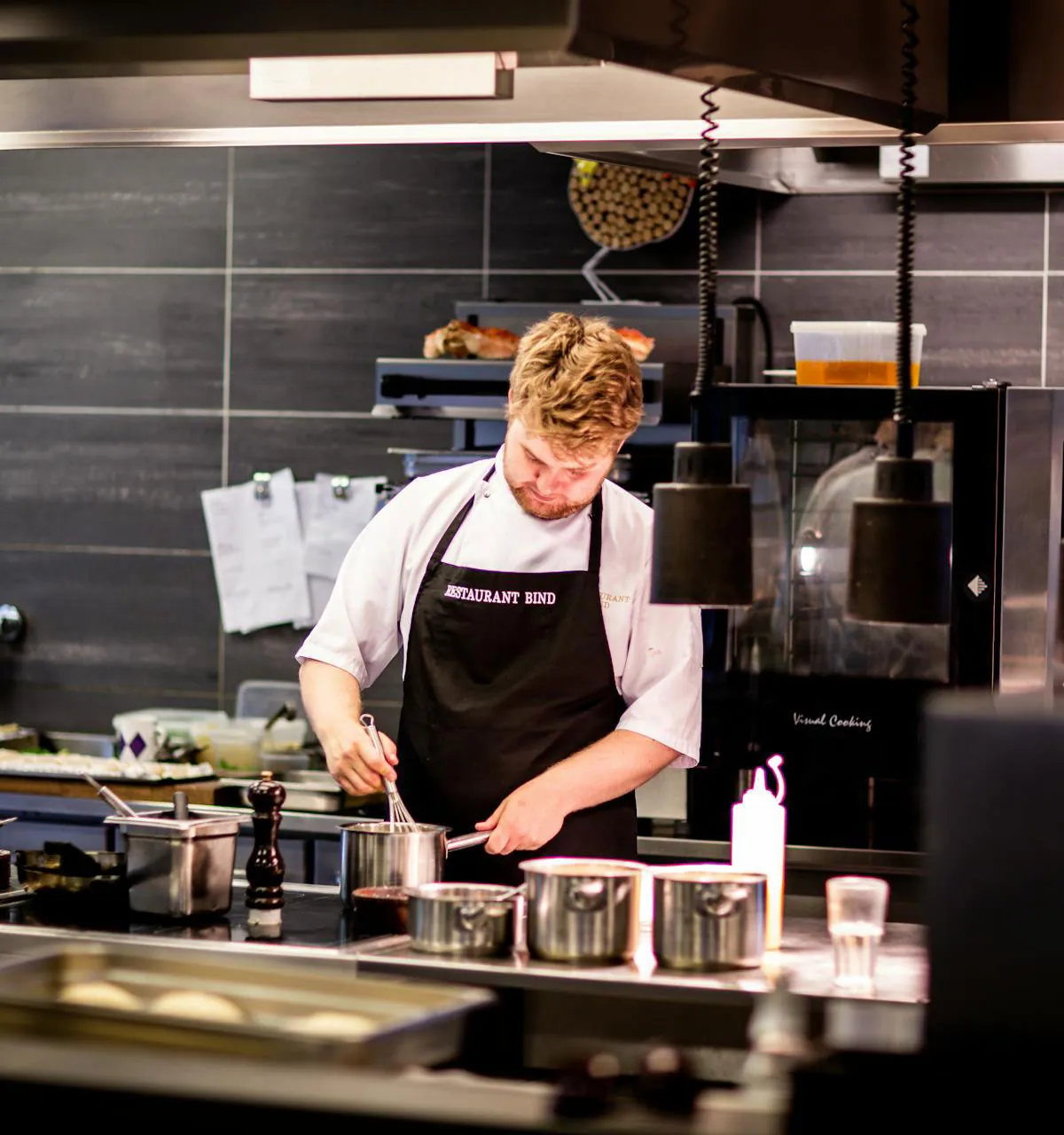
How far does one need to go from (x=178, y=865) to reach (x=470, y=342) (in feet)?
7.43

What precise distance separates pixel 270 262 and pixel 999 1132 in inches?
174

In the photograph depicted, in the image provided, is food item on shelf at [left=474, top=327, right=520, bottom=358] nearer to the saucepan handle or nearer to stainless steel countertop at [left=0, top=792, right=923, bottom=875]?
stainless steel countertop at [left=0, top=792, right=923, bottom=875]

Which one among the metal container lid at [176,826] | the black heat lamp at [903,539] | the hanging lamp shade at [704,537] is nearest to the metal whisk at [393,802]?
the metal container lid at [176,826]

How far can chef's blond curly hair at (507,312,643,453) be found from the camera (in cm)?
301

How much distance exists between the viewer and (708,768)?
4.19m

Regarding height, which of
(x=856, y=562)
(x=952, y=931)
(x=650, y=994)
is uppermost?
(x=856, y=562)

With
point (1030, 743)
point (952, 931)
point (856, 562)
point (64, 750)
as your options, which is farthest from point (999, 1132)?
point (64, 750)

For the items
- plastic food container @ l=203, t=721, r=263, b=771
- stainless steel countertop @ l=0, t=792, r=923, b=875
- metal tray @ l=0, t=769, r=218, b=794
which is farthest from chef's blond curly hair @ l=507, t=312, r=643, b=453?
plastic food container @ l=203, t=721, r=263, b=771

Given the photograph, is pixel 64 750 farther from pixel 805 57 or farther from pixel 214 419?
pixel 805 57

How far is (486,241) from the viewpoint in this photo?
5.32m

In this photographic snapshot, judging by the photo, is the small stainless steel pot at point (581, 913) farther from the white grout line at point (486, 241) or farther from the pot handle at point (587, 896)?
the white grout line at point (486, 241)

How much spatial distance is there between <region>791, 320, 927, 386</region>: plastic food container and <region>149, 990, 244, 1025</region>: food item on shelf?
2.39 metres

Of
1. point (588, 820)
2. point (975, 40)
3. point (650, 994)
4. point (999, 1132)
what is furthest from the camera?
point (588, 820)

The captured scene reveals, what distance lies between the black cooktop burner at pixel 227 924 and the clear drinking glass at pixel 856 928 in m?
0.66
